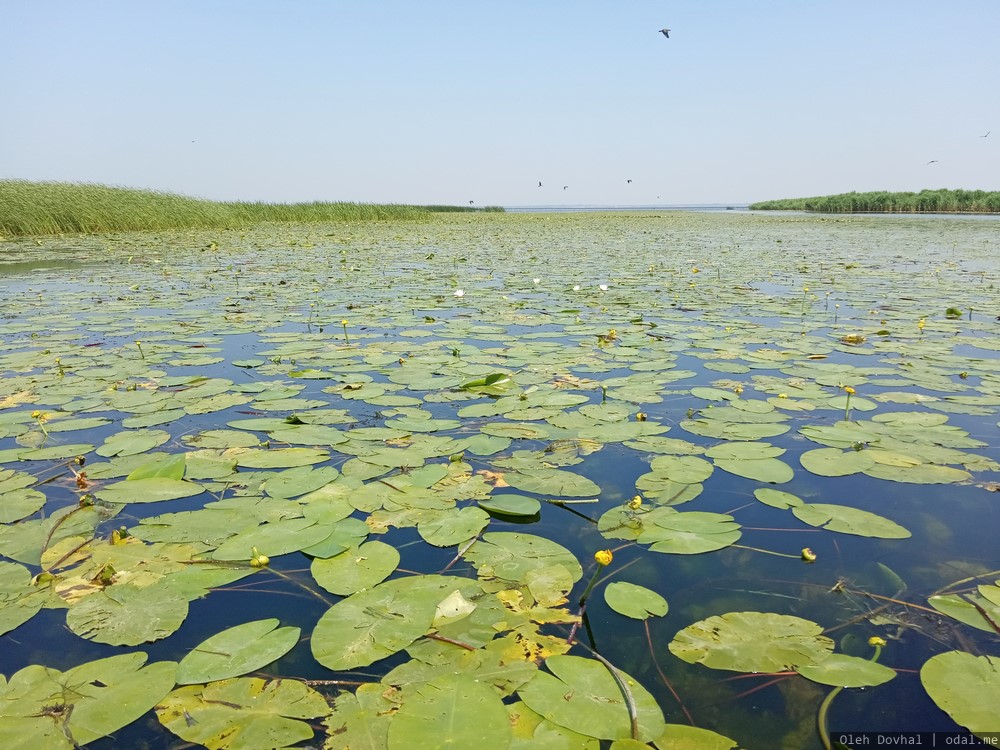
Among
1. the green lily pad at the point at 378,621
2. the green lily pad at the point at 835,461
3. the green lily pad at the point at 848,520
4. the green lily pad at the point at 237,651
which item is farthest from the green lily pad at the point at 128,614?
the green lily pad at the point at 835,461

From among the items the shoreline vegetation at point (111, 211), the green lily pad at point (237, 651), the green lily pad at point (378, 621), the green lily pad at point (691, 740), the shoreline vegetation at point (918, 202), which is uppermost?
the shoreline vegetation at point (918, 202)

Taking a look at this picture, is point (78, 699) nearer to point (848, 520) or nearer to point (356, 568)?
point (356, 568)

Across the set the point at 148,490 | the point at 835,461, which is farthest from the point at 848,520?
the point at 148,490

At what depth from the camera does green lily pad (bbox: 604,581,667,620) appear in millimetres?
1288

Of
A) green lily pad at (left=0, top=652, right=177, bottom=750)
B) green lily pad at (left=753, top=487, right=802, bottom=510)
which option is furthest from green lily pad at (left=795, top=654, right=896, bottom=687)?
green lily pad at (left=0, top=652, right=177, bottom=750)

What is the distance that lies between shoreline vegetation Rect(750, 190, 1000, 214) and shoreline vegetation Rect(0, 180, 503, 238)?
29201 mm

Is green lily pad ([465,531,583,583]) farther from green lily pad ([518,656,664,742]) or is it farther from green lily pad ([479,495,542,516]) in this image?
green lily pad ([518,656,664,742])

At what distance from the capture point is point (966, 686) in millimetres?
1060

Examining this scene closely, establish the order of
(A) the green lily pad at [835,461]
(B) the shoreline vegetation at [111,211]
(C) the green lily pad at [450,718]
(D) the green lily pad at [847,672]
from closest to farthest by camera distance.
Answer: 1. (C) the green lily pad at [450,718]
2. (D) the green lily pad at [847,672]
3. (A) the green lily pad at [835,461]
4. (B) the shoreline vegetation at [111,211]

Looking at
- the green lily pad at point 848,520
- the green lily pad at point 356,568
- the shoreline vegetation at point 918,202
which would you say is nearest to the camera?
the green lily pad at point 356,568

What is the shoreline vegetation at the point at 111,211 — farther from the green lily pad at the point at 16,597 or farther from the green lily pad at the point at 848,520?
the green lily pad at the point at 848,520

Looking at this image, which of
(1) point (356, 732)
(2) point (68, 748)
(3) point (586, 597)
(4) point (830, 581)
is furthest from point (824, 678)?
(2) point (68, 748)

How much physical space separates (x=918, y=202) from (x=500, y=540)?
36.6 metres

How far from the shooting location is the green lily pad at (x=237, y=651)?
1118 mm
